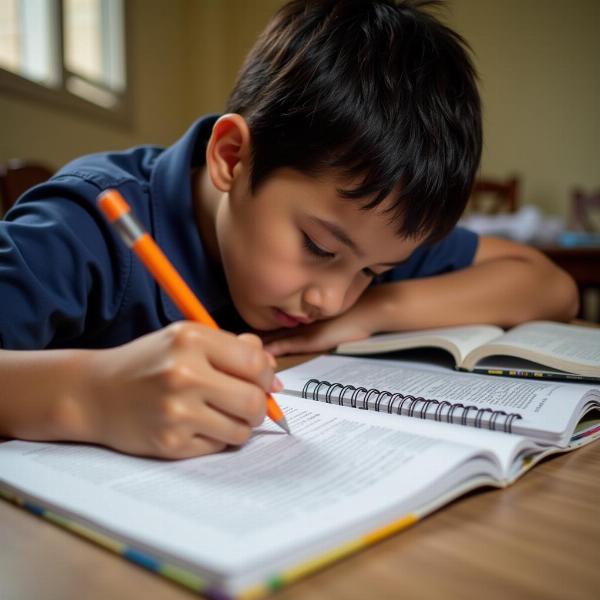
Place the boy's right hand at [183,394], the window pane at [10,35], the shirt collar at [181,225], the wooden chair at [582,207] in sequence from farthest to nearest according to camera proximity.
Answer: the wooden chair at [582,207] → the window pane at [10,35] → the shirt collar at [181,225] → the boy's right hand at [183,394]

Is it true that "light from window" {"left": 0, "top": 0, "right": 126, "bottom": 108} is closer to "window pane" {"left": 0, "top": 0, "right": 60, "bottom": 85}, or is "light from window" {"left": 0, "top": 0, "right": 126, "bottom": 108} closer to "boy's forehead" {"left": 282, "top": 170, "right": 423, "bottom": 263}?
"window pane" {"left": 0, "top": 0, "right": 60, "bottom": 85}

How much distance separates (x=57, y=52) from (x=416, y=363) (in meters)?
2.47

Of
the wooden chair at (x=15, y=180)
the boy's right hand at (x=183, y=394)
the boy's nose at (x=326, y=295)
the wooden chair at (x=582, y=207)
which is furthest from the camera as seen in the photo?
the wooden chair at (x=582, y=207)

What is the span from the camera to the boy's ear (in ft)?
2.27

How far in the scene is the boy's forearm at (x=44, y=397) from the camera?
0.40 meters

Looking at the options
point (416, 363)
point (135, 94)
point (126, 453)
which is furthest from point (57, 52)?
point (126, 453)

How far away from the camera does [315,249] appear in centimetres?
63

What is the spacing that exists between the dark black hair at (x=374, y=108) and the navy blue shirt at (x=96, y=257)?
15 cm

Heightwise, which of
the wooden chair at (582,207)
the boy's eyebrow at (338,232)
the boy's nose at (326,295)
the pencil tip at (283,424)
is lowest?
the wooden chair at (582,207)

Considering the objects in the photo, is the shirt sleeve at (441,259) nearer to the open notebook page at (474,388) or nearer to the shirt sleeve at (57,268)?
the open notebook page at (474,388)

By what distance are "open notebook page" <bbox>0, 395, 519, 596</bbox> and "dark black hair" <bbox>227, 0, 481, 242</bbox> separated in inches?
11.6

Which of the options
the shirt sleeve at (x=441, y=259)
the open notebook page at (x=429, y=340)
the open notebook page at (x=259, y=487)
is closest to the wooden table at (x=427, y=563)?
the open notebook page at (x=259, y=487)

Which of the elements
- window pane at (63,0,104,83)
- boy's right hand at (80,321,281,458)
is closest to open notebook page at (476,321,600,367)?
boy's right hand at (80,321,281,458)

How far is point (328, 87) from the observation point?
62cm
